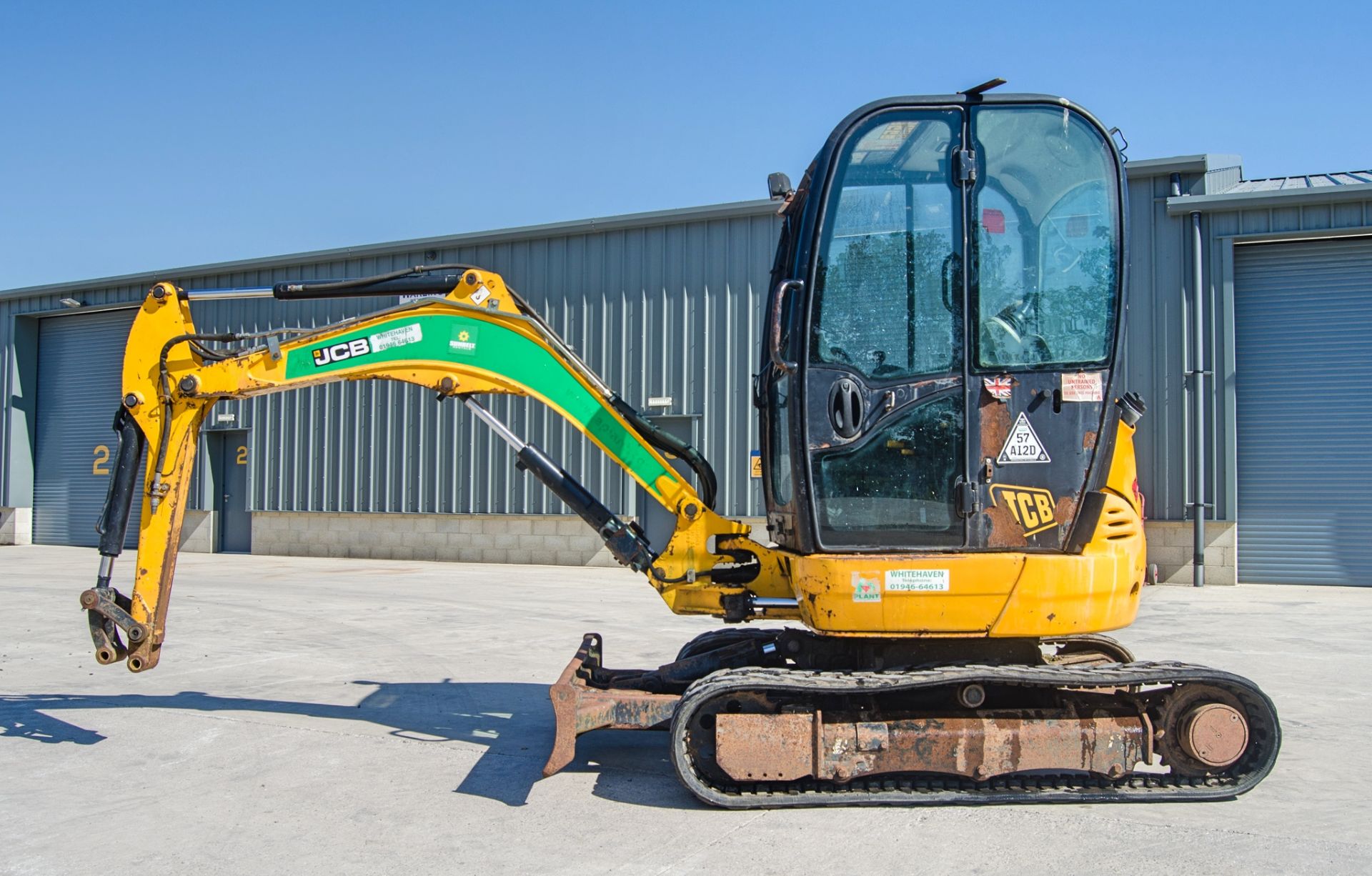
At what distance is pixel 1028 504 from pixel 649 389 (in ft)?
49.7

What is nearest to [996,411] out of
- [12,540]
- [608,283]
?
[608,283]

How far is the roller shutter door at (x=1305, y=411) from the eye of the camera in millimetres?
16500

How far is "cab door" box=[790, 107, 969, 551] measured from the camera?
5.41 meters

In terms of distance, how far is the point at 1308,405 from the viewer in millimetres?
16703

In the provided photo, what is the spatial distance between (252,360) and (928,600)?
414 cm

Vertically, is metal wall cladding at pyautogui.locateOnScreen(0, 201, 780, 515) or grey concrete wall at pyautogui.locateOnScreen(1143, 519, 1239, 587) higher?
metal wall cladding at pyautogui.locateOnScreen(0, 201, 780, 515)

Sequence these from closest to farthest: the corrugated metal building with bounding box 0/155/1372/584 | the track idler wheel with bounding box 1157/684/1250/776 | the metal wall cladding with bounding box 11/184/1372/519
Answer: the track idler wheel with bounding box 1157/684/1250/776 < the corrugated metal building with bounding box 0/155/1372/584 < the metal wall cladding with bounding box 11/184/1372/519

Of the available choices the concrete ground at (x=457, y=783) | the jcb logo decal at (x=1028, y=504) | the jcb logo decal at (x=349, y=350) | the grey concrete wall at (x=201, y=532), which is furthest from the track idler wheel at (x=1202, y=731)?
the grey concrete wall at (x=201, y=532)

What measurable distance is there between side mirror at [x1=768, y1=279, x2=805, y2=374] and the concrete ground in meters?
2.21

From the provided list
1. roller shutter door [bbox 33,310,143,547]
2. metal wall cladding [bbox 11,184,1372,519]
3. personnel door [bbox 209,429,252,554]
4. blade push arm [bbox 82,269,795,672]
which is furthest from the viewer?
roller shutter door [bbox 33,310,143,547]

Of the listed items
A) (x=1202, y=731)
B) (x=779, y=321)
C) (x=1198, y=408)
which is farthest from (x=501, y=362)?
(x=1198, y=408)

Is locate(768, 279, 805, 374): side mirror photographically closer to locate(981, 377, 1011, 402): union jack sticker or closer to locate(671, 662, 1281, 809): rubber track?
locate(981, 377, 1011, 402): union jack sticker

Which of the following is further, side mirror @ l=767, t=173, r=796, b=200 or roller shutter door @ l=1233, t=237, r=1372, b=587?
roller shutter door @ l=1233, t=237, r=1372, b=587

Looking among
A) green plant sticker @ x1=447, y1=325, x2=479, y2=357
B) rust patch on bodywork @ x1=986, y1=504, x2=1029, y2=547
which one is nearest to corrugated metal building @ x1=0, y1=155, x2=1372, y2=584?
rust patch on bodywork @ x1=986, y1=504, x2=1029, y2=547
